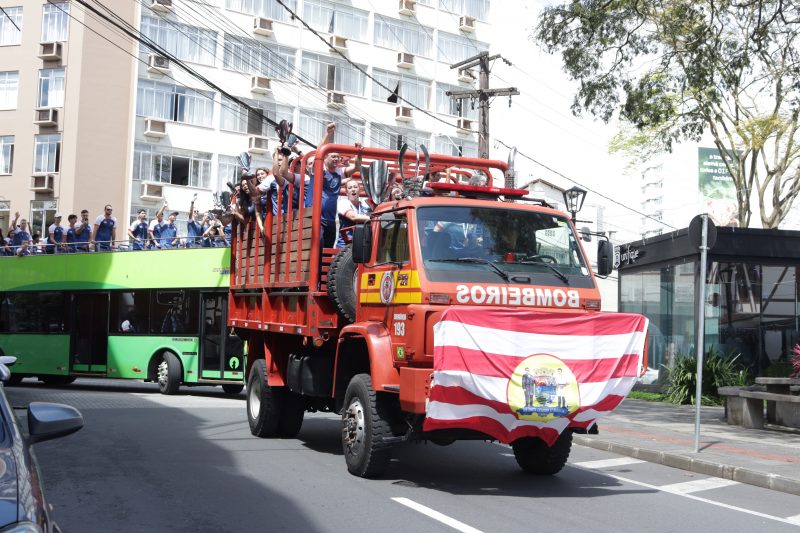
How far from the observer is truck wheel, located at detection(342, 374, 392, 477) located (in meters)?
8.95

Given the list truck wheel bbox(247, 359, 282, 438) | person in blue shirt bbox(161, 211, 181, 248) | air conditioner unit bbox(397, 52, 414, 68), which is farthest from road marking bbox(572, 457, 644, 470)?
air conditioner unit bbox(397, 52, 414, 68)

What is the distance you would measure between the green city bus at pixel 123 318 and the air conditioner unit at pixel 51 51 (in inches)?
828

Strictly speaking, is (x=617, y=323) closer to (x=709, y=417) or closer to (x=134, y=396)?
(x=709, y=417)

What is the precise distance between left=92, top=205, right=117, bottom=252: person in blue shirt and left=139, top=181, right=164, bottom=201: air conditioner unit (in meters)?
18.4

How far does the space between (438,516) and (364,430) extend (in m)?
1.57

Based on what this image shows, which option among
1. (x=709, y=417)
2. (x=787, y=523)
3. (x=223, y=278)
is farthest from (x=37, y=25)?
(x=787, y=523)

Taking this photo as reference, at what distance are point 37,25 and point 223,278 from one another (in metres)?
29.3

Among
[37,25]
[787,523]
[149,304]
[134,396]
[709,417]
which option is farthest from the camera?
[37,25]

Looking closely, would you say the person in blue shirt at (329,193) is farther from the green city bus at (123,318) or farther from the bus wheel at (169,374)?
the bus wheel at (169,374)

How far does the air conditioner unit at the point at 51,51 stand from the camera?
43.3 metres

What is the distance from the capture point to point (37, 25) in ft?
145

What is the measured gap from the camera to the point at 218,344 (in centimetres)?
2056

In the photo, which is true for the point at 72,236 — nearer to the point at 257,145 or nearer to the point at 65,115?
the point at 257,145

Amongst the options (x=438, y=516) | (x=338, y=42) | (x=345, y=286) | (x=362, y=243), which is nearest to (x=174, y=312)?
(x=345, y=286)
